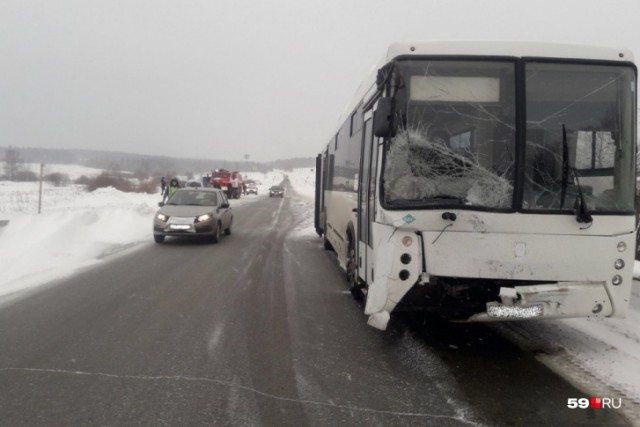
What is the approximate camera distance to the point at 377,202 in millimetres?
5156

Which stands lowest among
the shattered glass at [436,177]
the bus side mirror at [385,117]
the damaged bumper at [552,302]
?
the damaged bumper at [552,302]

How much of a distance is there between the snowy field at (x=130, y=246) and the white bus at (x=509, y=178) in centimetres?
57

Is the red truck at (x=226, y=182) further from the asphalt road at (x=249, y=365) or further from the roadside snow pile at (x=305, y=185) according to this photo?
the asphalt road at (x=249, y=365)

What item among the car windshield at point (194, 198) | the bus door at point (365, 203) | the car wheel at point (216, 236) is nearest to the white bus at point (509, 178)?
the bus door at point (365, 203)

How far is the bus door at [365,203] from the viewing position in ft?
19.3

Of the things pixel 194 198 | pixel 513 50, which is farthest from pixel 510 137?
pixel 194 198

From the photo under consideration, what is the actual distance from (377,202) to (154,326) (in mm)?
3125

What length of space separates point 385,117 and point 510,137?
1.25 metres

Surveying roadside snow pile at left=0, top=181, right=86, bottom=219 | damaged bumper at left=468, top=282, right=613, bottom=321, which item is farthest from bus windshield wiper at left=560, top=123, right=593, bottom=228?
roadside snow pile at left=0, top=181, right=86, bottom=219

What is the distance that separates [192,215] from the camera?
547 inches

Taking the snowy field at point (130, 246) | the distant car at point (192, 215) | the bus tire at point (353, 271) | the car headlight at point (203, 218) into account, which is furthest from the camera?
the car headlight at point (203, 218)

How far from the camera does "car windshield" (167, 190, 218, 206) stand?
14922mm

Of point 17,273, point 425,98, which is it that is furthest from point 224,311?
point 17,273

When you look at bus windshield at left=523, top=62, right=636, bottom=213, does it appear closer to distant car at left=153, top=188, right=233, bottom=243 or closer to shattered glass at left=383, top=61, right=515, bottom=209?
shattered glass at left=383, top=61, right=515, bottom=209
